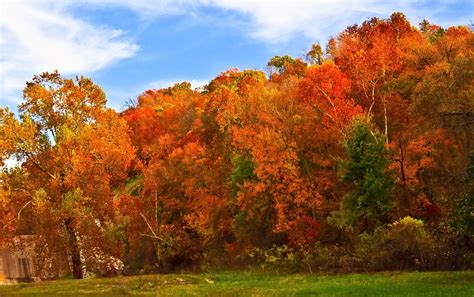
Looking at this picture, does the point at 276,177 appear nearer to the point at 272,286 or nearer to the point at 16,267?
the point at 272,286

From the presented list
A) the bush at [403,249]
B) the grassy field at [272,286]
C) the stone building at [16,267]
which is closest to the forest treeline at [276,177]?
the bush at [403,249]

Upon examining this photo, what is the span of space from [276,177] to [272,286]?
17.0 meters

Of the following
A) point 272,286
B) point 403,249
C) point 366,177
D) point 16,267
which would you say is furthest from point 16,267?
point 403,249

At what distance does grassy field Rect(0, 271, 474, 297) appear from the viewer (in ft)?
80.5

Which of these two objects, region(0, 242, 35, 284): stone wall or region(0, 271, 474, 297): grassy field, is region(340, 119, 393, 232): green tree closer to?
region(0, 271, 474, 297): grassy field

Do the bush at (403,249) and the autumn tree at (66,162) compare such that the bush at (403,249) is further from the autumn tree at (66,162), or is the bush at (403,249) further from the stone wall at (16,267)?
the stone wall at (16,267)

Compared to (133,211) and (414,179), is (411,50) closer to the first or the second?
(414,179)

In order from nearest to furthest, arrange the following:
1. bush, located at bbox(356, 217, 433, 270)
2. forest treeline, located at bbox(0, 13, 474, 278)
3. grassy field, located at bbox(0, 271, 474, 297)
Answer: grassy field, located at bbox(0, 271, 474, 297) < bush, located at bbox(356, 217, 433, 270) < forest treeline, located at bbox(0, 13, 474, 278)

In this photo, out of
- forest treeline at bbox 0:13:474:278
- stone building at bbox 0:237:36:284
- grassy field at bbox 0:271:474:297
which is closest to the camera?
grassy field at bbox 0:271:474:297

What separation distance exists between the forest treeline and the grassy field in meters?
3.02

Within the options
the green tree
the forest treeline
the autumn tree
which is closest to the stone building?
the forest treeline

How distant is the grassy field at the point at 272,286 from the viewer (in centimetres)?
2453

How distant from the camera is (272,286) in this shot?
31.4m

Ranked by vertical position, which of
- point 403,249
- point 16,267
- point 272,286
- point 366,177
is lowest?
point 272,286
